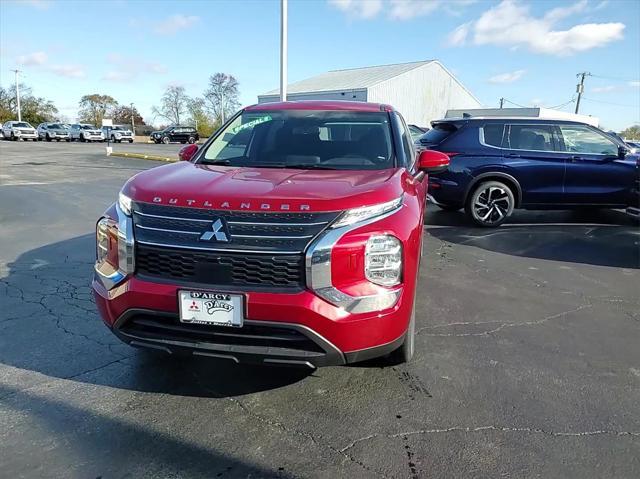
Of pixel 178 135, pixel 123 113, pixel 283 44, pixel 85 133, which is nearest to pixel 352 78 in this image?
pixel 178 135

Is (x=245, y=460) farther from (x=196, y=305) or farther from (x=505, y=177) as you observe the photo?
(x=505, y=177)

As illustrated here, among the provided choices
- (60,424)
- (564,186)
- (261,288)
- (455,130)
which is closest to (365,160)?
→ (261,288)

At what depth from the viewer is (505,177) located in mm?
7902

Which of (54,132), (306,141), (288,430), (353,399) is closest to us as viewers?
(288,430)

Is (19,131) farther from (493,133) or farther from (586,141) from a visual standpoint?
(586,141)

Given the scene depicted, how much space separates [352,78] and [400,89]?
18.4 feet

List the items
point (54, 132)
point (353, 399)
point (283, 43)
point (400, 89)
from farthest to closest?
point (54, 132) → point (400, 89) → point (283, 43) → point (353, 399)

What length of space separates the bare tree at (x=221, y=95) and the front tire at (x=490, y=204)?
61.7m

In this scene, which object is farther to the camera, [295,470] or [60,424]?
[60,424]

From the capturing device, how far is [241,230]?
97.9 inches

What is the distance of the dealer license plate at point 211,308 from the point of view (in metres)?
2.46

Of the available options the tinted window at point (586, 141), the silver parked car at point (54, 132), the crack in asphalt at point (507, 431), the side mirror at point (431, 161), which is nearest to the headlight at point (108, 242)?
the crack in asphalt at point (507, 431)

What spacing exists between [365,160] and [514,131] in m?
5.38

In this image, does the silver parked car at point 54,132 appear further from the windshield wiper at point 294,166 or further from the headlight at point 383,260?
the headlight at point 383,260
